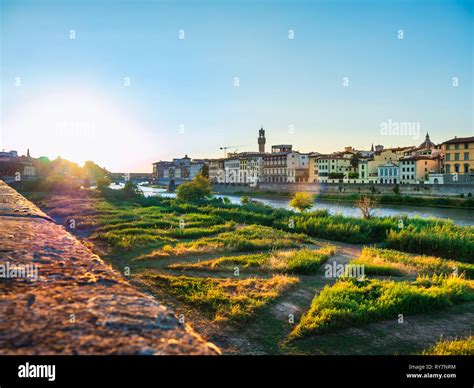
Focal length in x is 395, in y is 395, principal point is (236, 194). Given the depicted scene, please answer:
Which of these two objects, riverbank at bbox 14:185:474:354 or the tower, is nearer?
riverbank at bbox 14:185:474:354

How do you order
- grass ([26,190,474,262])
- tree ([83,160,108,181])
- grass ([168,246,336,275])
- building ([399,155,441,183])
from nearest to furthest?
grass ([168,246,336,275]), grass ([26,190,474,262]), building ([399,155,441,183]), tree ([83,160,108,181])

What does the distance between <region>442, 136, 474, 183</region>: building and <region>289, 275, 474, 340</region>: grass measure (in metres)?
55.9

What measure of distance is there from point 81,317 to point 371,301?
7.66m

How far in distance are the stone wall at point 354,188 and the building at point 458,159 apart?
607cm

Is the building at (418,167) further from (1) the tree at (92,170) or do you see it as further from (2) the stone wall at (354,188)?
(1) the tree at (92,170)

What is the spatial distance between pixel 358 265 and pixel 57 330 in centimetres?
1090

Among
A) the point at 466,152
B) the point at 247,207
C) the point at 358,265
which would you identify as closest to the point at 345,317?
the point at 358,265

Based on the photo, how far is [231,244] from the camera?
15.5 meters

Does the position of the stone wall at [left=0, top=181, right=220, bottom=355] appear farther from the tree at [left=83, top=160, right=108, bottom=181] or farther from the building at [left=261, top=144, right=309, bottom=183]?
the tree at [left=83, top=160, right=108, bottom=181]

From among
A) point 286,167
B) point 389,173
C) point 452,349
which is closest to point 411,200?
point 389,173

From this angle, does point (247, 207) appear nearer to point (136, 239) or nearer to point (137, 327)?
point (136, 239)

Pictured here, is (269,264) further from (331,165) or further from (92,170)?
(92,170)

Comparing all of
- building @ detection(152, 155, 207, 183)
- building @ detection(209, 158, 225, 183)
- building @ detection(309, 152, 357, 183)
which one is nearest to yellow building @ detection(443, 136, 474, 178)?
building @ detection(309, 152, 357, 183)

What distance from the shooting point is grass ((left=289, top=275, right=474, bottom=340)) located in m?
7.17
